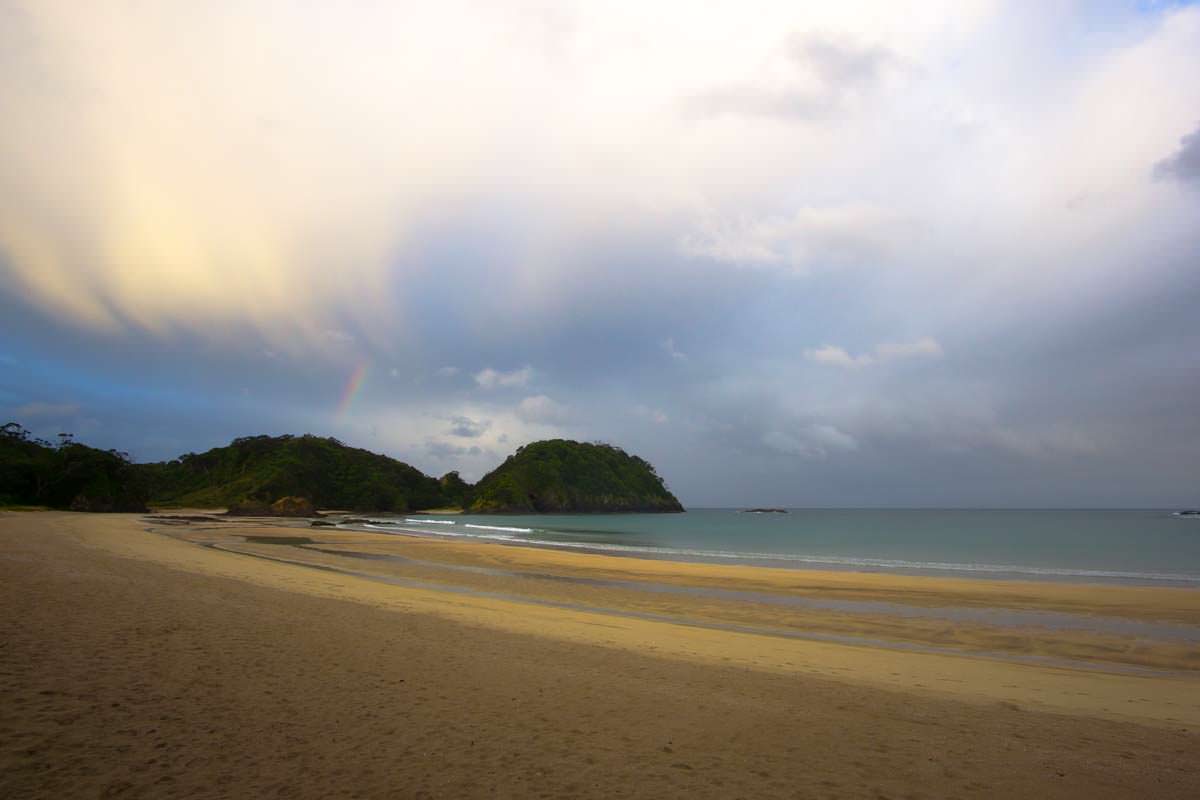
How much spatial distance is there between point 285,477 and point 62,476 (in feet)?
181

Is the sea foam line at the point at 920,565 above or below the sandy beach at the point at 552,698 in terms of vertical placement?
below

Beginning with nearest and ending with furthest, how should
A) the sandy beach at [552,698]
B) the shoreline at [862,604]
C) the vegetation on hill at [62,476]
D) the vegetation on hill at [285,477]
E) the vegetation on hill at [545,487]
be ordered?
the sandy beach at [552,698] → the shoreline at [862,604] → the vegetation on hill at [62,476] → the vegetation on hill at [285,477] → the vegetation on hill at [545,487]

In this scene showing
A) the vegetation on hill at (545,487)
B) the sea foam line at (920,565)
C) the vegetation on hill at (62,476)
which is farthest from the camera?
the vegetation on hill at (545,487)

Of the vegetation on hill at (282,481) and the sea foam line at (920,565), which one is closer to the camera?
the sea foam line at (920,565)

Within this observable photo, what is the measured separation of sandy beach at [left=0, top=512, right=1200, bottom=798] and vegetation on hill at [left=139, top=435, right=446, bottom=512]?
130 meters

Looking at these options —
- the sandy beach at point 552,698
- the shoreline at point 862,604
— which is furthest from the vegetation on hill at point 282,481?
the sandy beach at point 552,698

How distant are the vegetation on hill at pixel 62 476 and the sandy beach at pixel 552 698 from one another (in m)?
82.5

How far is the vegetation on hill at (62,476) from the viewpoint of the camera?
7819cm

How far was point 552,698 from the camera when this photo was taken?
28.8 feet

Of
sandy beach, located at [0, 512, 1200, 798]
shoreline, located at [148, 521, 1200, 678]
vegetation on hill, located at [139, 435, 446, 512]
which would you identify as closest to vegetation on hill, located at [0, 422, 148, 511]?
vegetation on hill, located at [139, 435, 446, 512]

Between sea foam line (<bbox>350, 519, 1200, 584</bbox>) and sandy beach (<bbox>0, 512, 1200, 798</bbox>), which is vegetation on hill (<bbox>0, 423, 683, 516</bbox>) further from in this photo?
sandy beach (<bbox>0, 512, 1200, 798</bbox>)

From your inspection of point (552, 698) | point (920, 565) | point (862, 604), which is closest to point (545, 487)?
point (920, 565)

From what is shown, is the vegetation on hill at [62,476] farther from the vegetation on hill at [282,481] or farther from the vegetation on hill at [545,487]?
the vegetation on hill at [545,487]

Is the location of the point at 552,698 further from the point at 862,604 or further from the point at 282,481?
the point at 282,481
